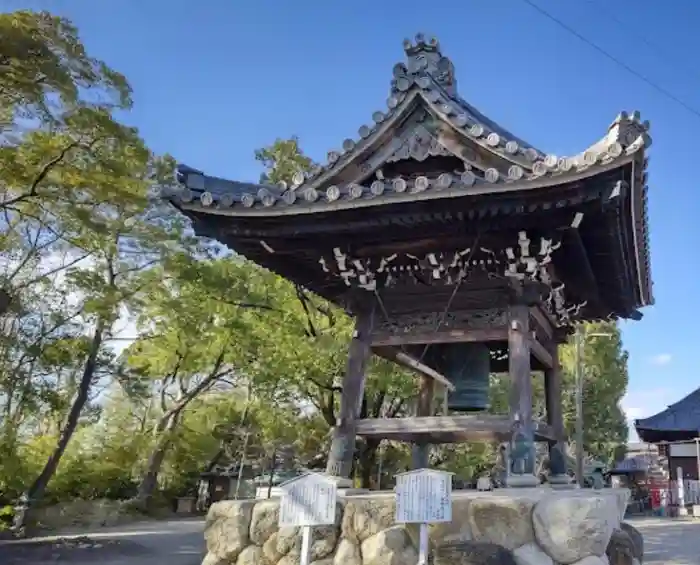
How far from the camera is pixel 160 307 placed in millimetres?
17281

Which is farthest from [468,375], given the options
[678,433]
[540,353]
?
[678,433]

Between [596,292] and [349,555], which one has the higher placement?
[596,292]

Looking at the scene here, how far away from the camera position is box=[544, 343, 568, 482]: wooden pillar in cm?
798

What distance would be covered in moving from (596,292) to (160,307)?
493 inches

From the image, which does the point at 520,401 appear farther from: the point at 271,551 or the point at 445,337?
the point at 271,551

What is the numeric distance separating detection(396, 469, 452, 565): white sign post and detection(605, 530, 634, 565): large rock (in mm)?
2065

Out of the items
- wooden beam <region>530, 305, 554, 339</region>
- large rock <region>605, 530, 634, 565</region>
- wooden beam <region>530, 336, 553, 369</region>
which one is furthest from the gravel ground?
large rock <region>605, 530, 634, 565</region>

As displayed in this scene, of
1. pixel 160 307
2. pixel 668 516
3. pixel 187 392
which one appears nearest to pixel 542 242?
pixel 160 307

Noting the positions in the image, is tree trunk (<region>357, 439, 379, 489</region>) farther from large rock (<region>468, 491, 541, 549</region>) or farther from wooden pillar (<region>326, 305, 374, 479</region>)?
large rock (<region>468, 491, 541, 549</region>)

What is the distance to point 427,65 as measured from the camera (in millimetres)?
7422

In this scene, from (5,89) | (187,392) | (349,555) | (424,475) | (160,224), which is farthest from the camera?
(187,392)

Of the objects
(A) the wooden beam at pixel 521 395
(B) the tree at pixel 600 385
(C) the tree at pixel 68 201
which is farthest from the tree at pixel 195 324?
(B) the tree at pixel 600 385

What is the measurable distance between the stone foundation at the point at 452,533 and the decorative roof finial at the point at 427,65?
4636 millimetres

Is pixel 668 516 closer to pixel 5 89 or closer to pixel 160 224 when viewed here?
pixel 160 224
